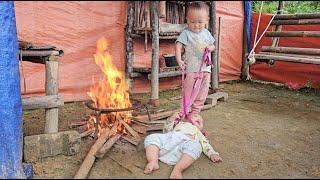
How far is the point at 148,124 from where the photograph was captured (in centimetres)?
430

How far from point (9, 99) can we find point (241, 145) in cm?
236

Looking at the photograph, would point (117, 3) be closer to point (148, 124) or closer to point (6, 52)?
point (148, 124)

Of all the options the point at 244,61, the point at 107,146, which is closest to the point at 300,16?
the point at 244,61

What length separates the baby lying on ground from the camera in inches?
124

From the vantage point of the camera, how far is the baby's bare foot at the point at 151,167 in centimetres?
310

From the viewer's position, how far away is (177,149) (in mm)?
3338

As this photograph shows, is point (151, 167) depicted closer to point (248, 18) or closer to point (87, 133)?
point (87, 133)

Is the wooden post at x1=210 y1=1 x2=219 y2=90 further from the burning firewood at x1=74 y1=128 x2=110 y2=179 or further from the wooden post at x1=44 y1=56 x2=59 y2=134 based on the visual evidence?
the wooden post at x1=44 y1=56 x2=59 y2=134

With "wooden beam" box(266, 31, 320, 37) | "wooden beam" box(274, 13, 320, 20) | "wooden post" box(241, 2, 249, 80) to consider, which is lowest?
"wooden post" box(241, 2, 249, 80)

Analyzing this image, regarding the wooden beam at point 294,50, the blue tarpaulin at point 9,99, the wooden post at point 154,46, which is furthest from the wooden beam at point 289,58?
the blue tarpaulin at point 9,99

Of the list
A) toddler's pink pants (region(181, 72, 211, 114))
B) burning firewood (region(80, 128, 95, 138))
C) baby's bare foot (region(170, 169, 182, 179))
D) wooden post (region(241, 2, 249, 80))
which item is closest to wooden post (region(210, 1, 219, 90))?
wooden post (region(241, 2, 249, 80))

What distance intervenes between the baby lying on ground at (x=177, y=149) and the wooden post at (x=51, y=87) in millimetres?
964

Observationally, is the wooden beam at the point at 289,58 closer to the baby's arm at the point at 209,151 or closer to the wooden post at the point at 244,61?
the wooden post at the point at 244,61

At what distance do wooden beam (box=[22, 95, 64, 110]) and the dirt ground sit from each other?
0.51 m
